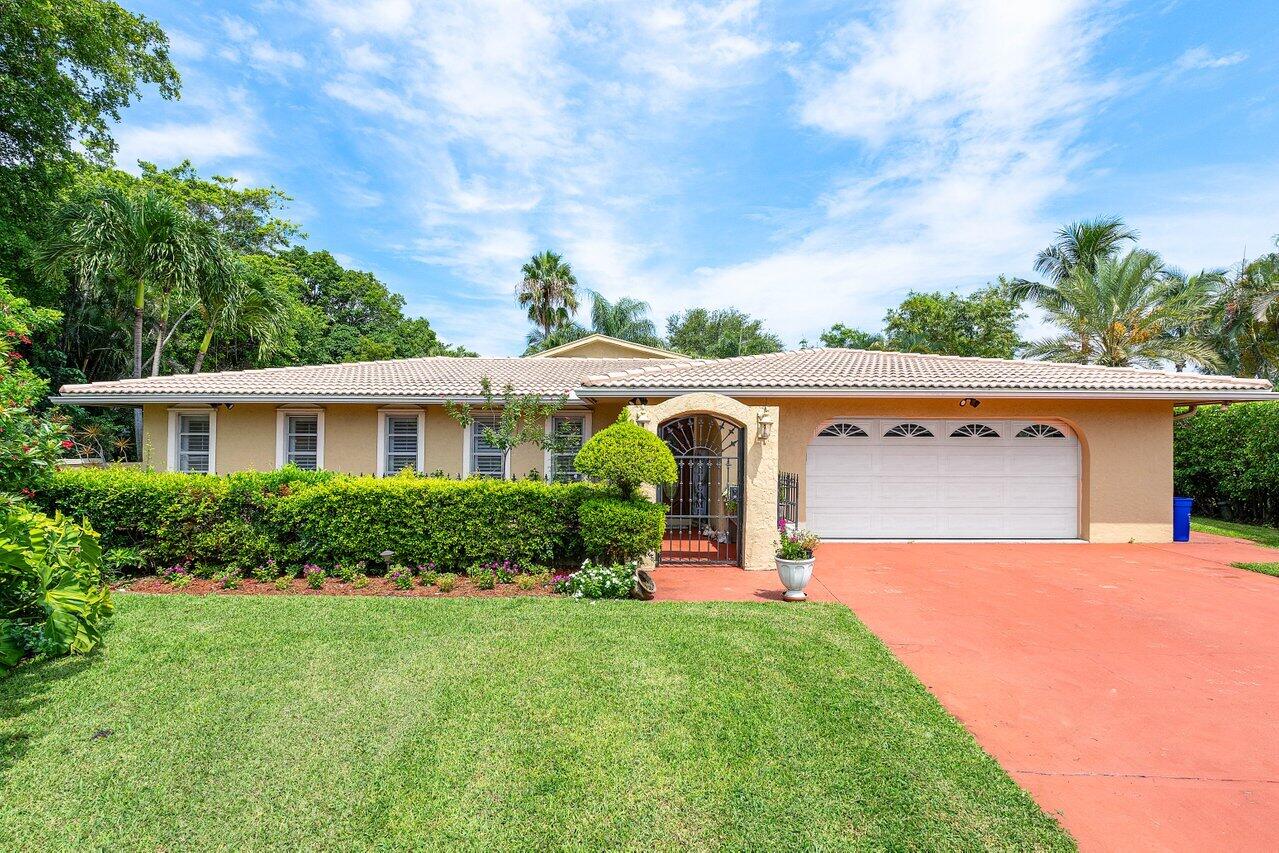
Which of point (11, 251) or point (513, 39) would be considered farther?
point (11, 251)

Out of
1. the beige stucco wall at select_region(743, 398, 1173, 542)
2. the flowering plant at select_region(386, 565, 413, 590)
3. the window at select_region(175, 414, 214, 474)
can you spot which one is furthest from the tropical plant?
the beige stucco wall at select_region(743, 398, 1173, 542)

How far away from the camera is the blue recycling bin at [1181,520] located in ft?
38.2

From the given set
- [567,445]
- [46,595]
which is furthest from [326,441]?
[46,595]

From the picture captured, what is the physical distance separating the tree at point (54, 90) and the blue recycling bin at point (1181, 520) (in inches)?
1254

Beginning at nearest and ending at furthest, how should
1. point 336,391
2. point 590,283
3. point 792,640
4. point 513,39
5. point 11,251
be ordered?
point 792,640
point 513,39
point 336,391
point 11,251
point 590,283

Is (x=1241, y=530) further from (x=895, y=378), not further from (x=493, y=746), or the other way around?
(x=493, y=746)

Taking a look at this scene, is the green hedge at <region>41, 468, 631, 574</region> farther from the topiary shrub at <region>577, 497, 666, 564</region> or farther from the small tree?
the small tree

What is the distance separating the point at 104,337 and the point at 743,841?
30.8 metres

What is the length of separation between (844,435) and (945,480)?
2420 millimetres

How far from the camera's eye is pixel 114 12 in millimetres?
17469

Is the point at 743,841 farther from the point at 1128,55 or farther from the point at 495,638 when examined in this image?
the point at 1128,55

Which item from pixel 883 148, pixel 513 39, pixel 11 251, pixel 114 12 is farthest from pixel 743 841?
pixel 114 12

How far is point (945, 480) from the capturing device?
11891 millimetres

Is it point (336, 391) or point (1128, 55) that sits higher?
point (1128, 55)
